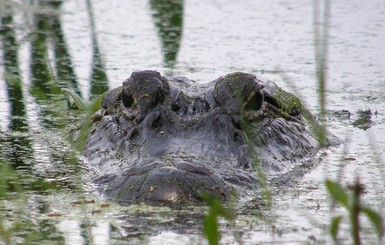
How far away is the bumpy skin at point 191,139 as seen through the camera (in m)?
4.78

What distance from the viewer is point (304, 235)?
4266 mm

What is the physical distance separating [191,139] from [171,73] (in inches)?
135

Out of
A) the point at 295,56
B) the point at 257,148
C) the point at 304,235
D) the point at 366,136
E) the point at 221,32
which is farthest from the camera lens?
the point at 221,32

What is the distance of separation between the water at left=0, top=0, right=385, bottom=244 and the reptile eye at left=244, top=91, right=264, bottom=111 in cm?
55

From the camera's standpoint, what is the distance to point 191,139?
5.61m

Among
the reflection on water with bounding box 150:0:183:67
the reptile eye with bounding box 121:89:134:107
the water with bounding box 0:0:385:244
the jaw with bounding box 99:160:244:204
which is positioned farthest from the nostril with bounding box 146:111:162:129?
the reflection on water with bounding box 150:0:183:67

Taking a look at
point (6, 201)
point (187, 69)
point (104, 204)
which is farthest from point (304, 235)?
point (187, 69)

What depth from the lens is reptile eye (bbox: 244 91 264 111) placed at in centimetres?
613

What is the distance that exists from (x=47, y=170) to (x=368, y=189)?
187 centimetres

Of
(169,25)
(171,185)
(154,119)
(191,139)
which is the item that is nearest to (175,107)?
(154,119)

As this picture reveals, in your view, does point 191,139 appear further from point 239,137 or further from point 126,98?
point 126,98

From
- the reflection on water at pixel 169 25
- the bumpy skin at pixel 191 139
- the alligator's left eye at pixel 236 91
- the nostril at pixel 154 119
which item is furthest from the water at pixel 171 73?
the alligator's left eye at pixel 236 91

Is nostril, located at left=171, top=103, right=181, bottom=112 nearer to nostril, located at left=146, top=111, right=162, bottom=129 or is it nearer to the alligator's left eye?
nostril, located at left=146, top=111, right=162, bottom=129

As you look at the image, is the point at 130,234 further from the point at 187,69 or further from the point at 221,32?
the point at 221,32
